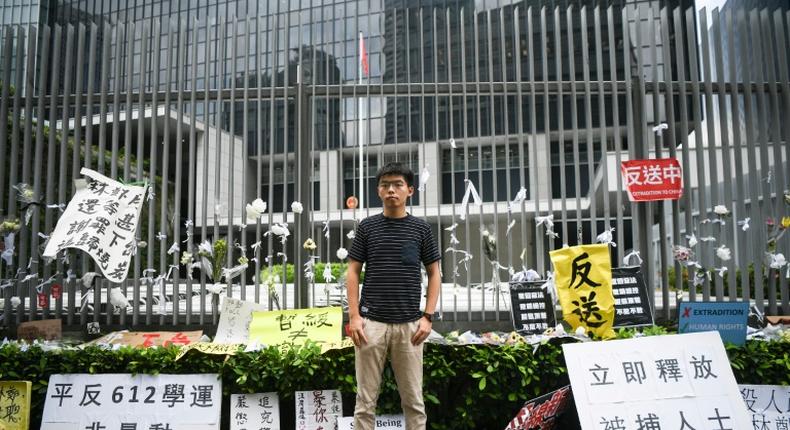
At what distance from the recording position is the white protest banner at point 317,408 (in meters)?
3.71

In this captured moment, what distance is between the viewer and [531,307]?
4449 millimetres

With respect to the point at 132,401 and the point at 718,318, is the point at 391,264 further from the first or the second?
the point at 718,318

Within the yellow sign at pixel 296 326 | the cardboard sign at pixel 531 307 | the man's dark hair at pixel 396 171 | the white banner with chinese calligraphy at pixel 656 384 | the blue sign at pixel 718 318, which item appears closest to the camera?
the man's dark hair at pixel 396 171

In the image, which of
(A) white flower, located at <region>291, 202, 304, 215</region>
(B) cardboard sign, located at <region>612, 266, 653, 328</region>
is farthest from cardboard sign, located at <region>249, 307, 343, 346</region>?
(B) cardboard sign, located at <region>612, 266, 653, 328</region>

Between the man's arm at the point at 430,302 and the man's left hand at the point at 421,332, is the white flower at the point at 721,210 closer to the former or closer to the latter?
the man's arm at the point at 430,302

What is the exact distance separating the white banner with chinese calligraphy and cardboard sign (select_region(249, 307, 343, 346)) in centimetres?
173

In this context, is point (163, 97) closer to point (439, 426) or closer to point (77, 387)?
point (77, 387)

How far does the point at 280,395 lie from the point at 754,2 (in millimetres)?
13121

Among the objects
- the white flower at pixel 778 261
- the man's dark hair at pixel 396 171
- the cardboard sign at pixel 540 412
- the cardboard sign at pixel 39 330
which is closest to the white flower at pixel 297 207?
the man's dark hair at pixel 396 171

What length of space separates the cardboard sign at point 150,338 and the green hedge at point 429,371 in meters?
0.49

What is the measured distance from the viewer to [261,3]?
3375 centimetres

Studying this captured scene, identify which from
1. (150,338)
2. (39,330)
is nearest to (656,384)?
(150,338)

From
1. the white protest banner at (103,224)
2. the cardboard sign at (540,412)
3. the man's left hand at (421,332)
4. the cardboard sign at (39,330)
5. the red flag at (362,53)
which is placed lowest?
the cardboard sign at (540,412)

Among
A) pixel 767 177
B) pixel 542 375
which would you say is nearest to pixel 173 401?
pixel 542 375
